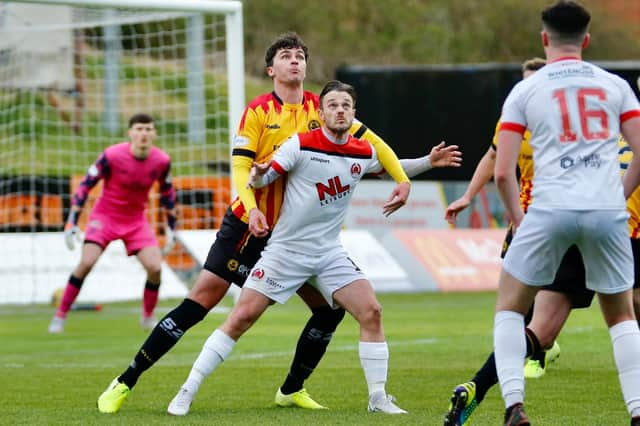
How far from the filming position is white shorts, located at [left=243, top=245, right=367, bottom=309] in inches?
307

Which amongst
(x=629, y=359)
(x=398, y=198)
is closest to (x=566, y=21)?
(x=629, y=359)

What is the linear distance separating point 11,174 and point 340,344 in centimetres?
1167

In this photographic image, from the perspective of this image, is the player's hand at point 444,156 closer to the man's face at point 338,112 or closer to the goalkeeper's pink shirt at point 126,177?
the man's face at point 338,112

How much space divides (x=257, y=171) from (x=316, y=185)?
41cm

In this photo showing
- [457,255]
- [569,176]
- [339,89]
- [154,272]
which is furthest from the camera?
[457,255]

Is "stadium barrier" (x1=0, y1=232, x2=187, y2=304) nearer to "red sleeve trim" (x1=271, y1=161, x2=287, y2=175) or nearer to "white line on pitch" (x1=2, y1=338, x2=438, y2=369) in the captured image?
"white line on pitch" (x1=2, y1=338, x2=438, y2=369)

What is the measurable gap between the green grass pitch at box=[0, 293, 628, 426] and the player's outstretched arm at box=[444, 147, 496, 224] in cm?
118

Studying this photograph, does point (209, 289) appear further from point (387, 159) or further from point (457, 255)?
point (457, 255)

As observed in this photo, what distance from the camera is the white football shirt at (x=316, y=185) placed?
7719 millimetres

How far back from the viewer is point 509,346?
614 cm

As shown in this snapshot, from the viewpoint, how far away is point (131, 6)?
A: 15000 millimetres

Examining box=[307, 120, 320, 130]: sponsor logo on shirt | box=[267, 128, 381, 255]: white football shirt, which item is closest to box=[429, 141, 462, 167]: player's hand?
box=[267, 128, 381, 255]: white football shirt

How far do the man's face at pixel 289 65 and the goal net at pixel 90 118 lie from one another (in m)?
7.25

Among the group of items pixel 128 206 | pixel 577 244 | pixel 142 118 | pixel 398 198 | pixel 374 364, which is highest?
pixel 577 244
